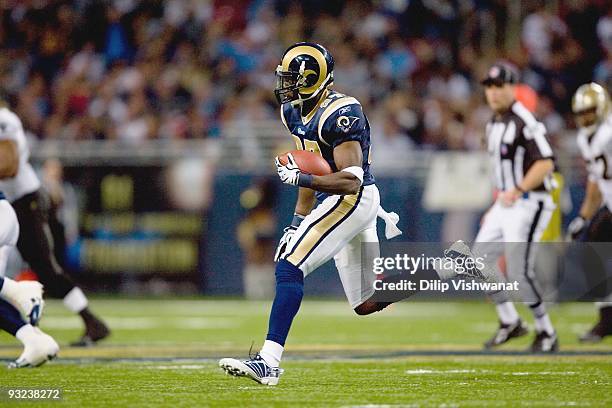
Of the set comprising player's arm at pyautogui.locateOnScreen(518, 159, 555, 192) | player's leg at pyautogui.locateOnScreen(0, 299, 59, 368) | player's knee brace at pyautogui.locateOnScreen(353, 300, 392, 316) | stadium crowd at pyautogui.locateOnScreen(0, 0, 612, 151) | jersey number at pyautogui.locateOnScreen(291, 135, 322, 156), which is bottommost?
player's leg at pyautogui.locateOnScreen(0, 299, 59, 368)

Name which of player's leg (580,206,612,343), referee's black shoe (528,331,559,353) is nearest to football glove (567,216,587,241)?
player's leg (580,206,612,343)

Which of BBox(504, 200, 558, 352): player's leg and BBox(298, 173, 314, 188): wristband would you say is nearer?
BBox(298, 173, 314, 188): wristband

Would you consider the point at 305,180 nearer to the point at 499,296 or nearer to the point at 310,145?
the point at 310,145

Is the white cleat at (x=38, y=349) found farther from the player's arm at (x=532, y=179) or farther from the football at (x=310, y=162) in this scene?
the player's arm at (x=532, y=179)

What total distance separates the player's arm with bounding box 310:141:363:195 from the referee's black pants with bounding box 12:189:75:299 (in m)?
3.12

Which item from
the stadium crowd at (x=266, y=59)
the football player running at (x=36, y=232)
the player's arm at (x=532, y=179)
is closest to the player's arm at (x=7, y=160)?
the football player running at (x=36, y=232)

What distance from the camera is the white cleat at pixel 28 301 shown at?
6.96 meters

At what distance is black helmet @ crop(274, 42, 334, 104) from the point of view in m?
6.27

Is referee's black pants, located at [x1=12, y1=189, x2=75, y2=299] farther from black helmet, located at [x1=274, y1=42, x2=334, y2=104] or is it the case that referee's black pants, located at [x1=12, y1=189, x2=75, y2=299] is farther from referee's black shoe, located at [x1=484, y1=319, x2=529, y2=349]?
referee's black shoe, located at [x1=484, y1=319, x2=529, y2=349]

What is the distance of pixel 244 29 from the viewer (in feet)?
54.2

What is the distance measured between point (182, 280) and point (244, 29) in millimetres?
3897

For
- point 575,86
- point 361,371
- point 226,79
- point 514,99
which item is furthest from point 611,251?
point 226,79

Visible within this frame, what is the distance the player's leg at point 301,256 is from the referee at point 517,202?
7.56ft

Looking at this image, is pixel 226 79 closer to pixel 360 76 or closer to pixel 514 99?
pixel 360 76
